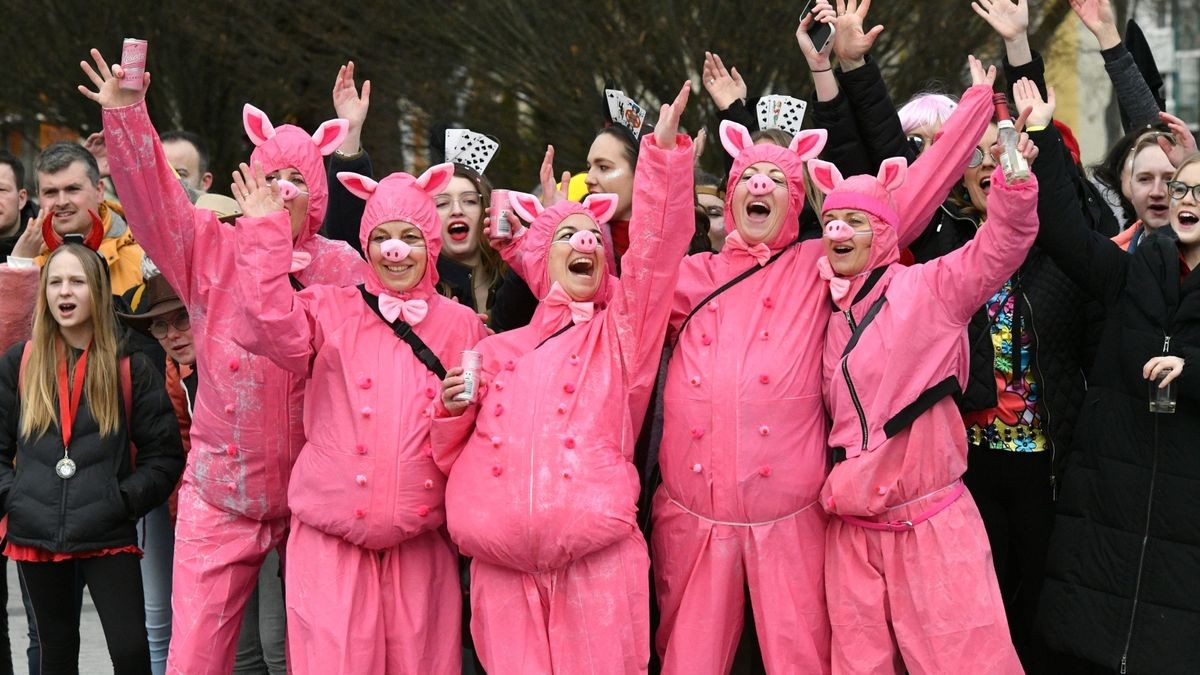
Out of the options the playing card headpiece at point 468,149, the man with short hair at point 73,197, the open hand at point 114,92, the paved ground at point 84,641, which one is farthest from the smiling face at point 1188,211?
the paved ground at point 84,641

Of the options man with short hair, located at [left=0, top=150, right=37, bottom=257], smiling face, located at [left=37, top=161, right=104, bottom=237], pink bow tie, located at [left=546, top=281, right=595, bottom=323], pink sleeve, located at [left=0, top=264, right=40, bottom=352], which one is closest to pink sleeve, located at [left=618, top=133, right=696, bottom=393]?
pink bow tie, located at [left=546, top=281, right=595, bottom=323]

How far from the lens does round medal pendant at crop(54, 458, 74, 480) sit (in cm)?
556

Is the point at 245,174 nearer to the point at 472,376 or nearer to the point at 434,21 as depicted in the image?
the point at 472,376

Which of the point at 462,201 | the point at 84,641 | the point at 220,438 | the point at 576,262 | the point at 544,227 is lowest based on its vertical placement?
the point at 84,641

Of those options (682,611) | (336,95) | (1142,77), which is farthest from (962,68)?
(682,611)

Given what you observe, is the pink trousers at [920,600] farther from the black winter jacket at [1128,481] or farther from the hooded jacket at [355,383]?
the hooded jacket at [355,383]

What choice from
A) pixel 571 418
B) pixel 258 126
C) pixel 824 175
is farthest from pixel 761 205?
pixel 258 126

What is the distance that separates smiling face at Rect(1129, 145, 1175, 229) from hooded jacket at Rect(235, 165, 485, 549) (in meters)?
2.47

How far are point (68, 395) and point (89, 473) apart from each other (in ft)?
0.97

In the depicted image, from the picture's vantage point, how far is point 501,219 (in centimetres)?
562

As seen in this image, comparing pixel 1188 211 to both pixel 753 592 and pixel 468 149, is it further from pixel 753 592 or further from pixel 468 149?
pixel 468 149

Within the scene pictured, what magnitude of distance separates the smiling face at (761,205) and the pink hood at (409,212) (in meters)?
0.96

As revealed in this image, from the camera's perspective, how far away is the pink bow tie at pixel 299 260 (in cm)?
522

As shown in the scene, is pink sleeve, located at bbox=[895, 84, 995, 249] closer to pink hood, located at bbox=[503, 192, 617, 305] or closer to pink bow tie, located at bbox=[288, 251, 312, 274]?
pink hood, located at bbox=[503, 192, 617, 305]
